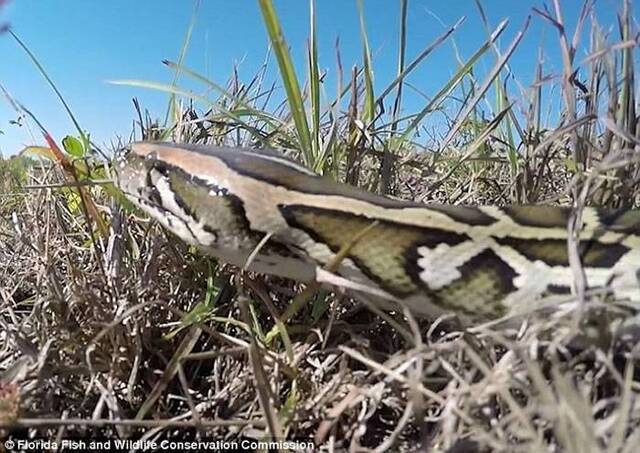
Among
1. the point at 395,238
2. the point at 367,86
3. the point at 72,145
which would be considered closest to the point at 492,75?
the point at 367,86

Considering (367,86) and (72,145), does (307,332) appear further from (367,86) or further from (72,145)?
(72,145)

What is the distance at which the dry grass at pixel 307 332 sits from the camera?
172 centimetres

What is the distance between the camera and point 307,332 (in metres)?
2.41

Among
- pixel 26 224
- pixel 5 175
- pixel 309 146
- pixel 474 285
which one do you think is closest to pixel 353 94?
pixel 309 146

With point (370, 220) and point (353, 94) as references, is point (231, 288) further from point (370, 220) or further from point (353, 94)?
point (353, 94)

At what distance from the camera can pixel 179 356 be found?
220cm

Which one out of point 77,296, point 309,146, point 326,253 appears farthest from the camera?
point 309,146

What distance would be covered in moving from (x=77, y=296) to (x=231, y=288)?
1.75 feet

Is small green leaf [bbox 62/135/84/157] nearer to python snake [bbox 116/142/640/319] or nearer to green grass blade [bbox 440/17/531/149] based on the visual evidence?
python snake [bbox 116/142/640/319]

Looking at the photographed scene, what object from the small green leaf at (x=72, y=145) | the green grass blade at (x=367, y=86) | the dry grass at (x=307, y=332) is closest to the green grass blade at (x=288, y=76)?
the dry grass at (x=307, y=332)

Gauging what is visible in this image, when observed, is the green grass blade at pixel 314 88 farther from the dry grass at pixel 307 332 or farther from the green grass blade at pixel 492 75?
the green grass blade at pixel 492 75

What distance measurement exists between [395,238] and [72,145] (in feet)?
5.71

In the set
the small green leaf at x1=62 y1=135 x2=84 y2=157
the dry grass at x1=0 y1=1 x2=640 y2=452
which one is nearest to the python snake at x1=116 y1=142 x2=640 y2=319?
the dry grass at x1=0 y1=1 x2=640 y2=452

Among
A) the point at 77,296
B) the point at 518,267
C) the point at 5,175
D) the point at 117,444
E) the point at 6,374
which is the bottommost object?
the point at 117,444
